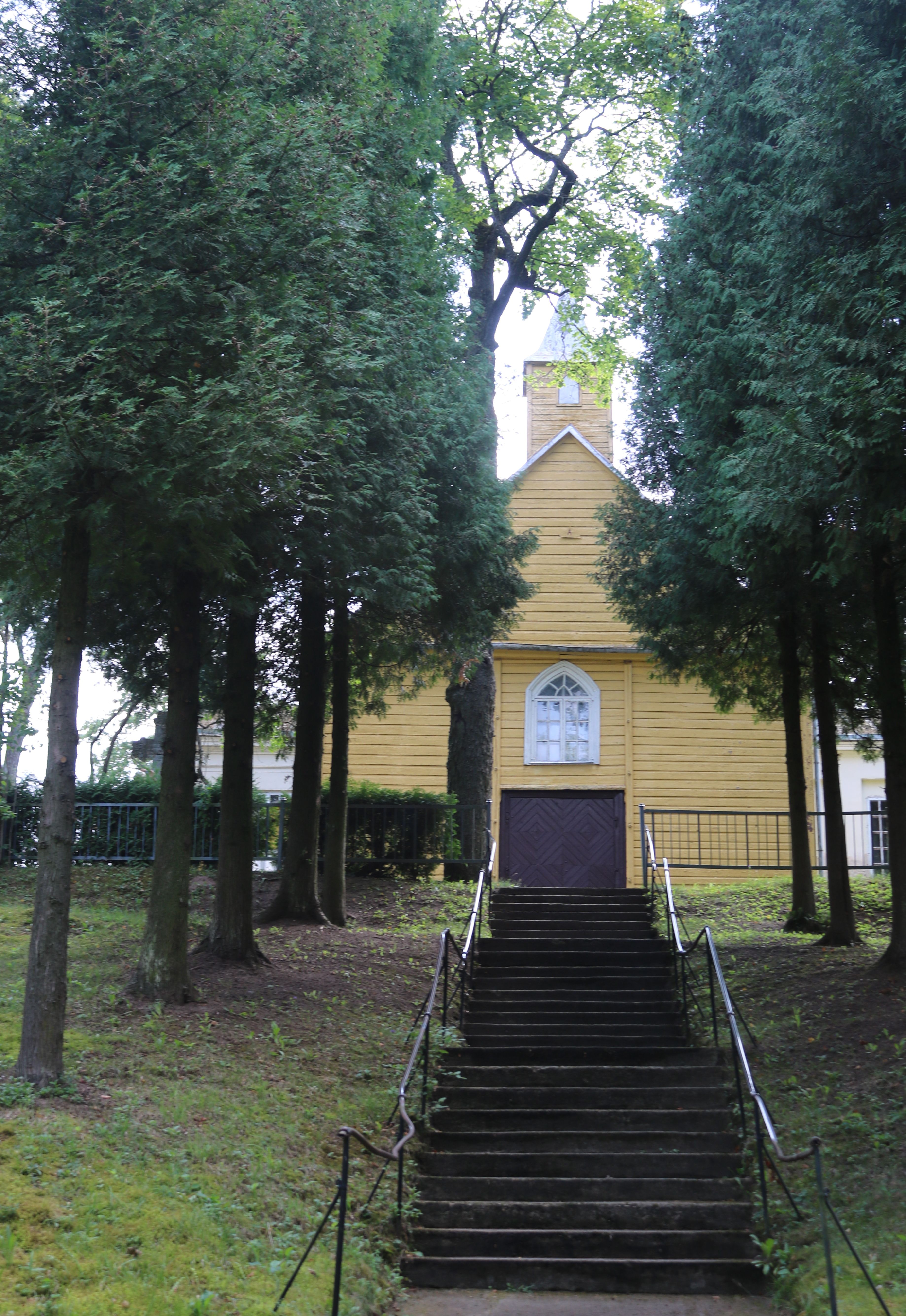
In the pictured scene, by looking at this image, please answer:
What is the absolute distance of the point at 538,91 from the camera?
825 inches

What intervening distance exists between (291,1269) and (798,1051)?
193 inches

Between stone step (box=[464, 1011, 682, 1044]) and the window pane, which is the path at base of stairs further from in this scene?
the window pane

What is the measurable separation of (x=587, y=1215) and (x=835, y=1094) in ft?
6.99

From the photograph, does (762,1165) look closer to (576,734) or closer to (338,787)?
(338,787)

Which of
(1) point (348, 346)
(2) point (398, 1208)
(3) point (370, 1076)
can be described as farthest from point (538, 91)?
(2) point (398, 1208)

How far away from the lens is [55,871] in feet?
23.9

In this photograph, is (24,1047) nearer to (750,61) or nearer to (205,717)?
(205,717)

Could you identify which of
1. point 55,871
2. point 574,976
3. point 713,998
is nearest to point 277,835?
point 574,976

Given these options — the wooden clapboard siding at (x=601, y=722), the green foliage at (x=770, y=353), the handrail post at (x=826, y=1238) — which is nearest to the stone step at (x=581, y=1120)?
the handrail post at (x=826, y=1238)

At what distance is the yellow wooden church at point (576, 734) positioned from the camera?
20.9 m

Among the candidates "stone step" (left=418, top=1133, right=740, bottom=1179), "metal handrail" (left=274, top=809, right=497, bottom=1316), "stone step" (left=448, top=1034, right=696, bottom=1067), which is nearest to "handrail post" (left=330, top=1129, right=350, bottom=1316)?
"metal handrail" (left=274, top=809, right=497, bottom=1316)

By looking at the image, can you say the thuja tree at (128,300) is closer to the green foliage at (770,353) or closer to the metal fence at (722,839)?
the green foliage at (770,353)

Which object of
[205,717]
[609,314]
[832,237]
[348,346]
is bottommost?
[205,717]

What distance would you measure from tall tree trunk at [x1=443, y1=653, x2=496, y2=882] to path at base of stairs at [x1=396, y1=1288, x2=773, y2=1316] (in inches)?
462
